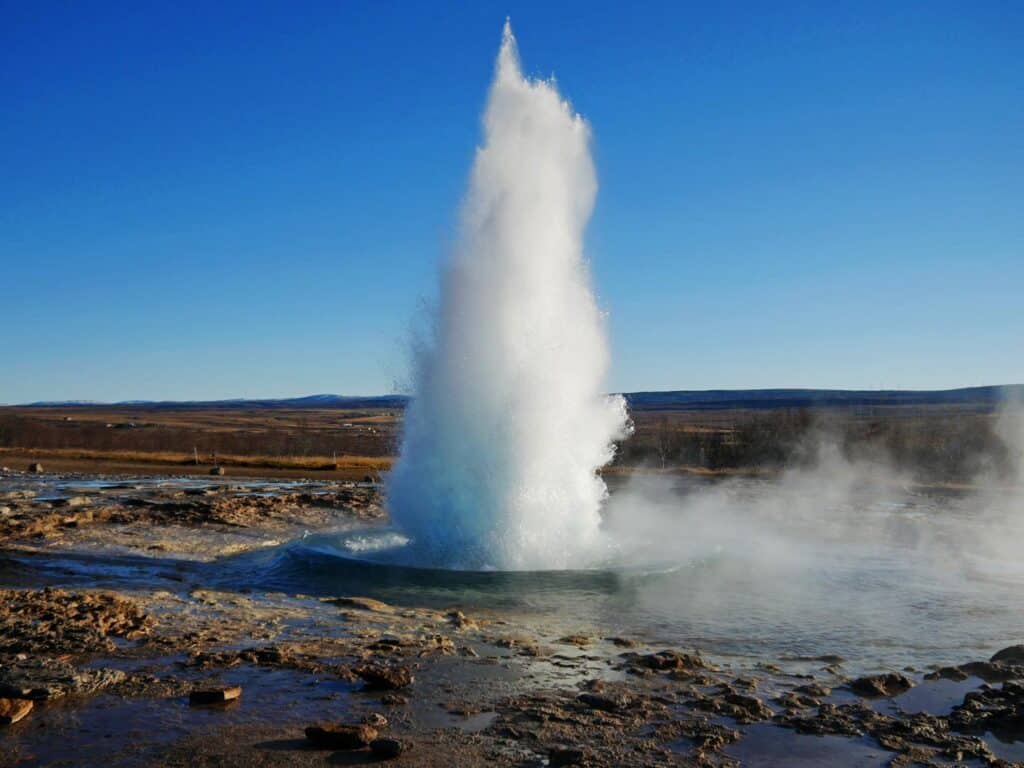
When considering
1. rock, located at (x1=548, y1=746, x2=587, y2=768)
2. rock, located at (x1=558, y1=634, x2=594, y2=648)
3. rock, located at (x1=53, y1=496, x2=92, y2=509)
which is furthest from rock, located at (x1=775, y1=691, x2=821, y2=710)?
rock, located at (x1=53, y1=496, x2=92, y2=509)

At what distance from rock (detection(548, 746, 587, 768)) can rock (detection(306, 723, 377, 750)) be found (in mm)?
1189

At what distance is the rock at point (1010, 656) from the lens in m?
8.35

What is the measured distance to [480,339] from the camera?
14516 mm

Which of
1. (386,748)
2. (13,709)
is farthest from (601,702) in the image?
(13,709)

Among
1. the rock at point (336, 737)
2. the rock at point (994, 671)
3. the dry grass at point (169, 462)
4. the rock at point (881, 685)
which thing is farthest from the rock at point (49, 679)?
the dry grass at point (169, 462)

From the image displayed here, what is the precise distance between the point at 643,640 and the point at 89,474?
2861 cm

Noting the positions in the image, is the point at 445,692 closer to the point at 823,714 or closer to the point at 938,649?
the point at 823,714

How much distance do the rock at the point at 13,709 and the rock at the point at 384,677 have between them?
7.85 ft

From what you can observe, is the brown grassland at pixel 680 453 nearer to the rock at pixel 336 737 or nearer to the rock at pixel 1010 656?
the rock at pixel 1010 656

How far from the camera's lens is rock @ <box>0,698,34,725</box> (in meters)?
6.03

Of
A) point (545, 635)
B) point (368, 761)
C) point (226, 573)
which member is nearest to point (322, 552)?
point (226, 573)

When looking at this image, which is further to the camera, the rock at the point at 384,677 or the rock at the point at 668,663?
the rock at the point at 668,663

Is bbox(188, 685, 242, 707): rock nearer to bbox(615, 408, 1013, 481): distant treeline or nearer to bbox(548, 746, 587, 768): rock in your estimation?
bbox(548, 746, 587, 768): rock

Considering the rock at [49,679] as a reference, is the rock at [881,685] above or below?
below
